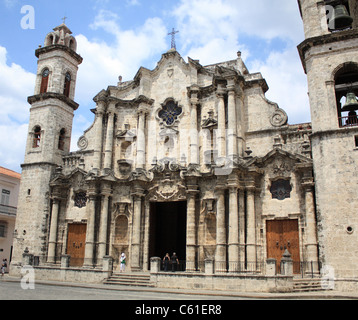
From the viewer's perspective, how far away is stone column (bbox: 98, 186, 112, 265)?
23328mm

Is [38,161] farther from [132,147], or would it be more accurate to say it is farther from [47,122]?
[132,147]

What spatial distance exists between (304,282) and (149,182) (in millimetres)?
10774

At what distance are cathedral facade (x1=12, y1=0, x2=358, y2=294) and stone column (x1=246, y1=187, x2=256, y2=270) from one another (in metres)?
0.05

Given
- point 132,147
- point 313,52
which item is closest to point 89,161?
point 132,147

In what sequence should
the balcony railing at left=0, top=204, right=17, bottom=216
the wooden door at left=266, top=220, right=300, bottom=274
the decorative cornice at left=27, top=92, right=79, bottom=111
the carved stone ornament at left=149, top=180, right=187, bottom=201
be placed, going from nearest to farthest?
1. the wooden door at left=266, top=220, right=300, bottom=274
2. the carved stone ornament at left=149, top=180, right=187, bottom=201
3. the decorative cornice at left=27, top=92, right=79, bottom=111
4. the balcony railing at left=0, top=204, right=17, bottom=216

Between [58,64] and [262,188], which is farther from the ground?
[58,64]

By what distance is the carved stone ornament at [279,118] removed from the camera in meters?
21.9

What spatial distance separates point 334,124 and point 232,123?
5566 millimetres

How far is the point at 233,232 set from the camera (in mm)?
20250

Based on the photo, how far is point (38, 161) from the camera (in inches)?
1032

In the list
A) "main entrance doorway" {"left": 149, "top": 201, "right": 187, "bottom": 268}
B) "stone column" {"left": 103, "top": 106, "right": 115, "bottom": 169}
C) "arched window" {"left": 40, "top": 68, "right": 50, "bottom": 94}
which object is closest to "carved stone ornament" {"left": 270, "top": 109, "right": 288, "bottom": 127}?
"main entrance doorway" {"left": 149, "top": 201, "right": 187, "bottom": 268}

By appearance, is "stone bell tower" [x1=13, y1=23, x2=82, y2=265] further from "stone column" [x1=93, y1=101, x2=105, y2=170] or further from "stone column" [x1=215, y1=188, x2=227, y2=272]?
"stone column" [x1=215, y1=188, x2=227, y2=272]

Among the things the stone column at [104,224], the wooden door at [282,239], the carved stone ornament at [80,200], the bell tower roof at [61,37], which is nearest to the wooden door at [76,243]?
the carved stone ornament at [80,200]
